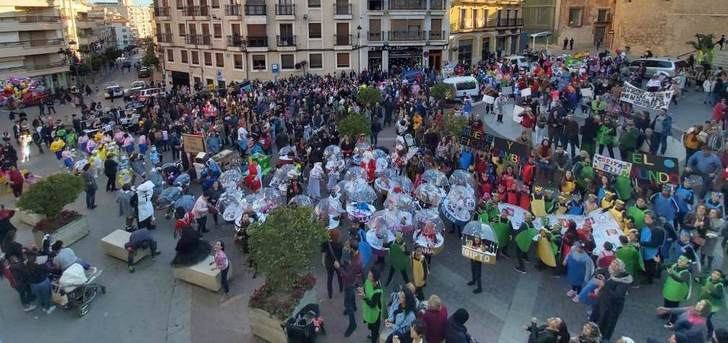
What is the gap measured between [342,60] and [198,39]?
13.2 m

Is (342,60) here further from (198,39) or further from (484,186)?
(484,186)

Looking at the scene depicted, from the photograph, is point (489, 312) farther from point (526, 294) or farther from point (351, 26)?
point (351, 26)

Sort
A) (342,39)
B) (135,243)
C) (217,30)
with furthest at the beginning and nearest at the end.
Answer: (217,30) < (342,39) < (135,243)

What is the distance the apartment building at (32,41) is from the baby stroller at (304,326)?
52.0m

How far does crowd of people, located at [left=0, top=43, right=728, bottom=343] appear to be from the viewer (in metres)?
9.04

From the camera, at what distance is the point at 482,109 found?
91.2 ft

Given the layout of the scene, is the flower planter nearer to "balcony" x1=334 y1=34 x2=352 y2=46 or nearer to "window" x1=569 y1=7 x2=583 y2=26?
"balcony" x1=334 y1=34 x2=352 y2=46

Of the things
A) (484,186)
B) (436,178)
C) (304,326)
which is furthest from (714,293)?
(436,178)

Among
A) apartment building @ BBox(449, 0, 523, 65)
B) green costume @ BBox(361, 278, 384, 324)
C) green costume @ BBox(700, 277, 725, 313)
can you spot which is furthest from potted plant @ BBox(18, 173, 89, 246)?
apartment building @ BBox(449, 0, 523, 65)

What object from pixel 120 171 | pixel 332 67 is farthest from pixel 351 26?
pixel 120 171

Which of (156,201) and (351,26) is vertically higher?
(351,26)

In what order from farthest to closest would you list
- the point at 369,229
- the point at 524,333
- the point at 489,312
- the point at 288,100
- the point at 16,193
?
the point at 288,100 → the point at 16,193 → the point at 369,229 → the point at 489,312 → the point at 524,333

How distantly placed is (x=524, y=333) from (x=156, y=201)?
10754mm

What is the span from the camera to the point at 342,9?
4497 cm
